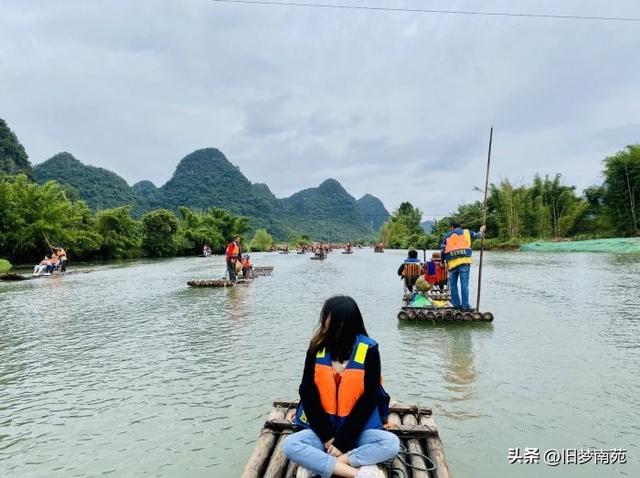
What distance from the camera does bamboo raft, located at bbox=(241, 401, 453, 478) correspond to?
314 centimetres

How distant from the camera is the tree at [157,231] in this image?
53375mm

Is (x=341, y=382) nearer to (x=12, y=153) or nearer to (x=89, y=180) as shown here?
(x=12, y=153)

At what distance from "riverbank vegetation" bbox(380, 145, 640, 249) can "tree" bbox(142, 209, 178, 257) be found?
3037cm

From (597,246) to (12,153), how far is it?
7358 cm

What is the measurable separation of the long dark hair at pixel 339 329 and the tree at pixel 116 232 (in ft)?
150

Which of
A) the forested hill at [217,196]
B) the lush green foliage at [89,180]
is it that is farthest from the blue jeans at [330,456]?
the lush green foliage at [89,180]

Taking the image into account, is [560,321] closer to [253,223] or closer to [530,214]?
[530,214]

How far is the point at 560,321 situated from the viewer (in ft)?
32.4

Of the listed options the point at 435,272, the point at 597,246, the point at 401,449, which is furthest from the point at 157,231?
the point at 401,449

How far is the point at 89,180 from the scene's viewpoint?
3514 inches

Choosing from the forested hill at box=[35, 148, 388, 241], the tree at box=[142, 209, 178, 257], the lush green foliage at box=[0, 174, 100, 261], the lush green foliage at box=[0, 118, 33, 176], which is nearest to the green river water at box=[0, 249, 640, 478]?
the lush green foliage at box=[0, 174, 100, 261]

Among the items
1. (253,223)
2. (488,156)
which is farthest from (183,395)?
(253,223)

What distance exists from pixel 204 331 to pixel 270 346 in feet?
7.12

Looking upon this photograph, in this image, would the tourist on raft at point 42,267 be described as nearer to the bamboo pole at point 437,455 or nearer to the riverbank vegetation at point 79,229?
the riverbank vegetation at point 79,229
